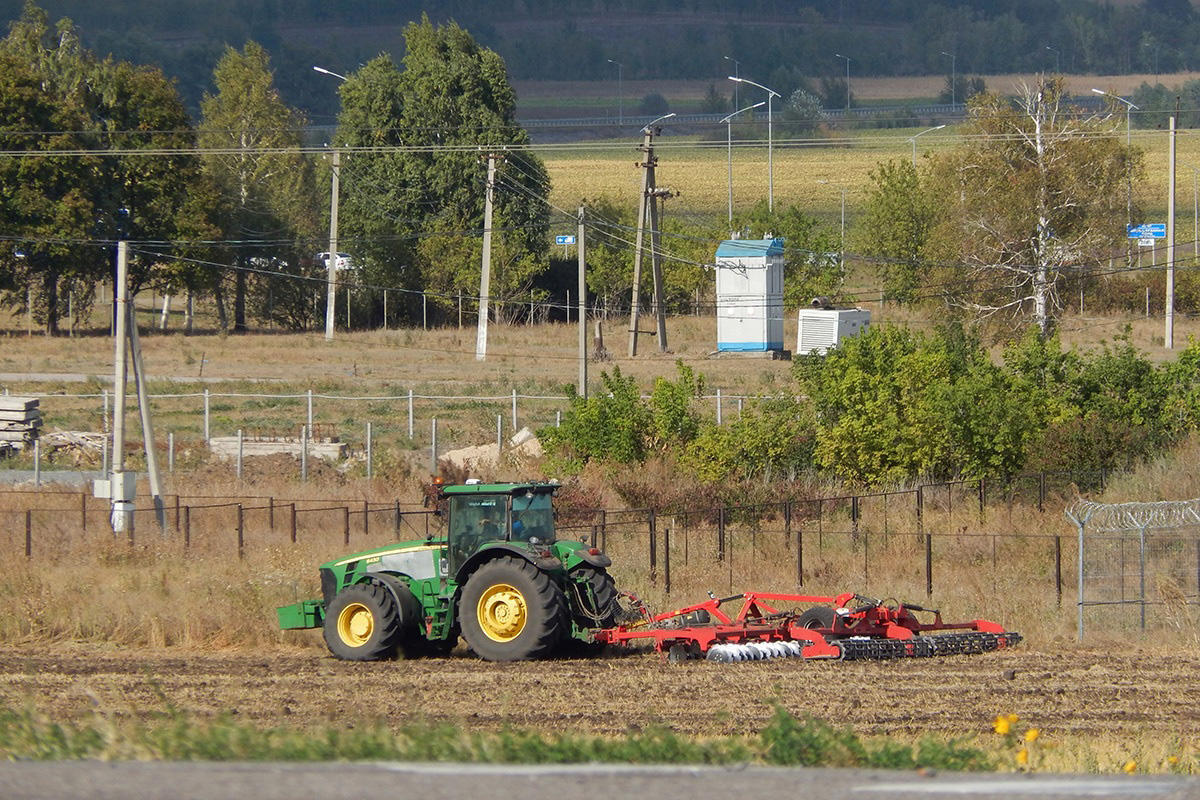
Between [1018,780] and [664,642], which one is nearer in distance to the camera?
[1018,780]

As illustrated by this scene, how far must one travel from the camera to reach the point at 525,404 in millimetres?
41969

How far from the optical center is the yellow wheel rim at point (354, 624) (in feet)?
52.3

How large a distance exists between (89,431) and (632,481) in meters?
17.8

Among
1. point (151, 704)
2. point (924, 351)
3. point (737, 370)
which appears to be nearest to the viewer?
point (151, 704)

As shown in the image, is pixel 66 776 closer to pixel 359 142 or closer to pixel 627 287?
pixel 627 287

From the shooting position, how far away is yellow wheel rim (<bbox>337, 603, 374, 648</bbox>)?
15953 millimetres

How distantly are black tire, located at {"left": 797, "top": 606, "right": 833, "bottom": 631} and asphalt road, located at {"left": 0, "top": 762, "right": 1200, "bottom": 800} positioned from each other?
906 centimetres

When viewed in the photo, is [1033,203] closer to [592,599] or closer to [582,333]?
[582,333]

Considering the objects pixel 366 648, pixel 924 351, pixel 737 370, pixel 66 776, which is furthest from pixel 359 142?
pixel 66 776

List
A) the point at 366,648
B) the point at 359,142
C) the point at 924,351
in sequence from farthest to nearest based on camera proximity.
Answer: the point at 359,142 < the point at 924,351 < the point at 366,648

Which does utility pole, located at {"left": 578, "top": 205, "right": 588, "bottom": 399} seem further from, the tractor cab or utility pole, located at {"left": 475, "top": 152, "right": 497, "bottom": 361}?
utility pole, located at {"left": 475, "top": 152, "right": 497, "bottom": 361}

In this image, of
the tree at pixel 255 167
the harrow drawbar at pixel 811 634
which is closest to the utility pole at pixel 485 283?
the tree at pixel 255 167

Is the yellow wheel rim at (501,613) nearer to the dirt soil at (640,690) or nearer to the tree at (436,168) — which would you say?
the dirt soil at (640,690)

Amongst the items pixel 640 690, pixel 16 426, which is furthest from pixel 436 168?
pixel 640 690
